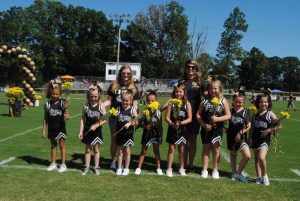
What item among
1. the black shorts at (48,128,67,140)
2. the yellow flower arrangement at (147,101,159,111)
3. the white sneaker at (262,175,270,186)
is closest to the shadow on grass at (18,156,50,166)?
the black shorts at (48,128,67,140)

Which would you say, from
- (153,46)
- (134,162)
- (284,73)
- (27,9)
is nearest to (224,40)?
(153,46)

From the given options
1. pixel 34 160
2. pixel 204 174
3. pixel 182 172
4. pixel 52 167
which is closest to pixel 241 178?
pixel 204 174

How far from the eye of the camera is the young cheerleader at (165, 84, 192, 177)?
272 inches

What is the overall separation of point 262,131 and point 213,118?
0.82 meters

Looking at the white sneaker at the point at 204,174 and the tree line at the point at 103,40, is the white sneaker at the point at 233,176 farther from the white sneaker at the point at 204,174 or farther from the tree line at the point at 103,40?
the tree line at the point at 103,40

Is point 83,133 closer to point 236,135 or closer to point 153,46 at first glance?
point 236,135

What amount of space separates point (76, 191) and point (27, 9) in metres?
75.1

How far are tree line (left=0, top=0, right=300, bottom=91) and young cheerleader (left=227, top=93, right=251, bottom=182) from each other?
63720 millimetres

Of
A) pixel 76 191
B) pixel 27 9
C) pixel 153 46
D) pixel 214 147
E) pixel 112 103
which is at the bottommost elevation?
pixel 76 191

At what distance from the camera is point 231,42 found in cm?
7838

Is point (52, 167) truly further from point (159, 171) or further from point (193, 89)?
point (193, 89)

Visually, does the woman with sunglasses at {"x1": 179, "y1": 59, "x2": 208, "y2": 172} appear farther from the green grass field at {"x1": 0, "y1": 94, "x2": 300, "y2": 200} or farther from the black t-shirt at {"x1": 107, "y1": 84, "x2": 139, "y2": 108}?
the black t-shirt at {"x1": 107, "y1": 84, "x2": 139, "y2": 108}

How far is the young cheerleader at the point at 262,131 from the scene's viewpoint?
258 inches

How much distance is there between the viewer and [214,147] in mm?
6812
